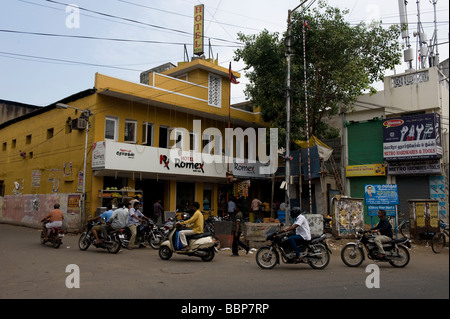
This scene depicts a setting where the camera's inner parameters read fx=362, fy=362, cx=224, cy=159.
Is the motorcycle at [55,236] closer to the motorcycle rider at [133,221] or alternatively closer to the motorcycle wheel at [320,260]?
the motorcycle rider at [133,221]

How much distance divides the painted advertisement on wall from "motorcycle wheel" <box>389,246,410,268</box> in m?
11.3

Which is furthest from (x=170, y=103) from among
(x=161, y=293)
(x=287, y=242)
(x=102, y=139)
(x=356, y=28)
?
(x=161, y=293)

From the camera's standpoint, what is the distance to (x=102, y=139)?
18.9 metres

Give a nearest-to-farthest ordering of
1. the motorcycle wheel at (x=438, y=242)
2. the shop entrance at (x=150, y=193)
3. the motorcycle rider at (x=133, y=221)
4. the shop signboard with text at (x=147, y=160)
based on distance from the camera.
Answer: the motorcycle wheel at (x=438, y=242) → the motorcycle rider at (x=133, y=221) → the shop signboard with text at (x=147, y=160) → the shop entrance at (x=150, y=193)

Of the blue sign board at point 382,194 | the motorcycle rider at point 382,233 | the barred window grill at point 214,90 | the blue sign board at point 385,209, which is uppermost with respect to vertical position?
the barred window grill at point 214,90

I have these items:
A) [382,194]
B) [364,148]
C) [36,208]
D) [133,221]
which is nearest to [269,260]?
[133,221]

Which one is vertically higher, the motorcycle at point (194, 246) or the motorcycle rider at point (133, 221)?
the motorcycle rider at point (133, 221)

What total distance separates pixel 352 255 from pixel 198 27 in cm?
1876

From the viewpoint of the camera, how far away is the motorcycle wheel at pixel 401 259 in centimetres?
904

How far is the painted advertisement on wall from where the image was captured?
18469 mm

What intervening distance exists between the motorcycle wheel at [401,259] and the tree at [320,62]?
12.1 m

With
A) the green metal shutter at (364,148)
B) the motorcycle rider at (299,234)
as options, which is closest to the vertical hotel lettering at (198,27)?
the green metal shutter at (364,148)

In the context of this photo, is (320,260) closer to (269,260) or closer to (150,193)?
(269,260)

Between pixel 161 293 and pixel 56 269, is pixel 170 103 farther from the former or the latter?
pixel 161 293
